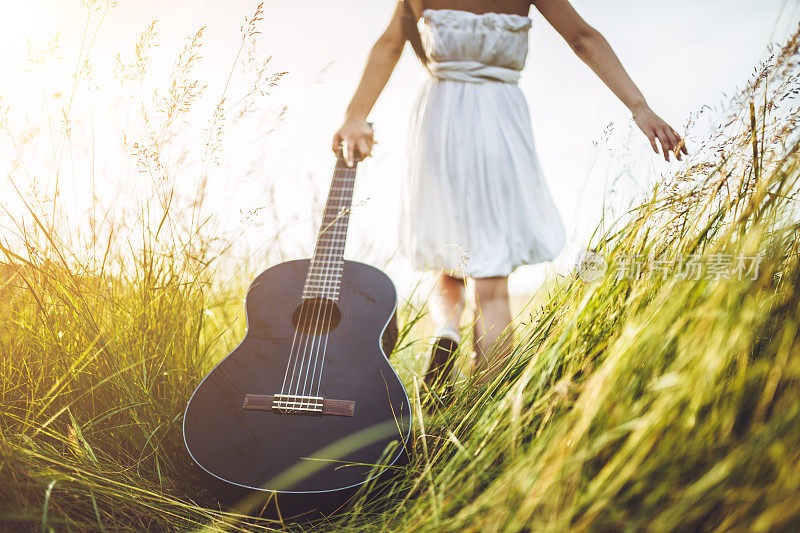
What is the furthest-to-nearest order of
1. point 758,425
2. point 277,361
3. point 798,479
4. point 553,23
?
point 553,23, point 277,361, point 758,425, point 798,479

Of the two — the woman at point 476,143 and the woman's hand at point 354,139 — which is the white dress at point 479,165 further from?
the woman's hand at point 354,139

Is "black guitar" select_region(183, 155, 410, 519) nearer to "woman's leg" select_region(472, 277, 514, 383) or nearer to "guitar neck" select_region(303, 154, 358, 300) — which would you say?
"guitar neck" select_region(303, 154, 358, 300)

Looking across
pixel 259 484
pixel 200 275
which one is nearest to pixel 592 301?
pixel 259 484

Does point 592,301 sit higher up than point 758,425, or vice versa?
point 592,301

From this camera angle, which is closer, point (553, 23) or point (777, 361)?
point (777, 361)

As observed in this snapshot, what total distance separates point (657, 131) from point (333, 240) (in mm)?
983

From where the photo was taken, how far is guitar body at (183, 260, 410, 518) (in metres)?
1.01

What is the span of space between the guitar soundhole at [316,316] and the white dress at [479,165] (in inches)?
17.0

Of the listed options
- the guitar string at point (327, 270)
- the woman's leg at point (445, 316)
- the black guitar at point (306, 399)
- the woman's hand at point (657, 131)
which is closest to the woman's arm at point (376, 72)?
the guitar string at point (327, 270)

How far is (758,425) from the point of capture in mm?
643

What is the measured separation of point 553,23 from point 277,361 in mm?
1341

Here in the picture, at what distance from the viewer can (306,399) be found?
1.15m

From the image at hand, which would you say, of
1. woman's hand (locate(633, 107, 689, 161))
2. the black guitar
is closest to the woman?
woman's hand (locate(633, 107, 689, 161))

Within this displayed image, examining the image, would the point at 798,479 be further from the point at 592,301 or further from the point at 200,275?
the point at 200,275
